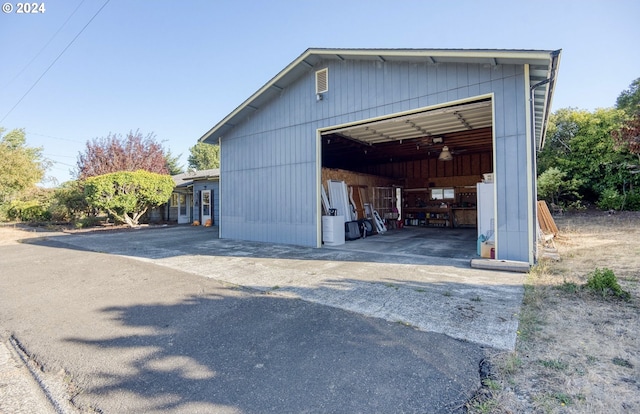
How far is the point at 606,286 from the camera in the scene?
3.93m

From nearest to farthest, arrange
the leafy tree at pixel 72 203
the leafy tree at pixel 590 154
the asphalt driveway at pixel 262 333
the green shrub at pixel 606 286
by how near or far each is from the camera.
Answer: the asphalt driveway at pixel 262 333 < the green shrub at pixel 606 286 < the leafy tree at pixel 590 154 < the leafy tree at pixel 72 203

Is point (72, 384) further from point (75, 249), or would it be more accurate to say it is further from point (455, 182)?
point (455, 182)

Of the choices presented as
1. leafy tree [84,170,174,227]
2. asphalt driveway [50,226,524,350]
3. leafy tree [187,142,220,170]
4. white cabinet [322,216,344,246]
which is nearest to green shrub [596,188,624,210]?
asphalt driveway [50,226,524,350]

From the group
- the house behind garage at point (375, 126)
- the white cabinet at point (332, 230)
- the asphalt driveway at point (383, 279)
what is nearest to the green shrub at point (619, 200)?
the house behind garage at point (375, 126)

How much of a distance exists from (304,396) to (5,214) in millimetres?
29003

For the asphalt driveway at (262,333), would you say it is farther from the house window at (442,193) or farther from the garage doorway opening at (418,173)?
the house window at (442,193)

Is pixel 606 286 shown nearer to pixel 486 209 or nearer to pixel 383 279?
pixel 383 279

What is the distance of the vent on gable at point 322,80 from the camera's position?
857 cm

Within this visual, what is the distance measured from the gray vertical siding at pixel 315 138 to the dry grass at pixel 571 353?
5.79 ft

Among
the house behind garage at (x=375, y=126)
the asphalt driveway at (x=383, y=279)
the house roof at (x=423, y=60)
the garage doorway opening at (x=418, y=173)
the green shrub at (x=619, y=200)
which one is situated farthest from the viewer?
the green shrub at (x=619, y=200)

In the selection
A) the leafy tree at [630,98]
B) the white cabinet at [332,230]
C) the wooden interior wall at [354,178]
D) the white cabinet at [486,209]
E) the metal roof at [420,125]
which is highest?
the leafy tree at [630,98]

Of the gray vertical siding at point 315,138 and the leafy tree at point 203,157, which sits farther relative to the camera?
the leafy tree at point 203,157

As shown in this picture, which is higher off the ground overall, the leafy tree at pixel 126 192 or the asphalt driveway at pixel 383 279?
the leafy tree at pixel 126 192

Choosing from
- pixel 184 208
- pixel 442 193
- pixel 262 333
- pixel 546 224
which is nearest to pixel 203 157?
pixel 184 208
